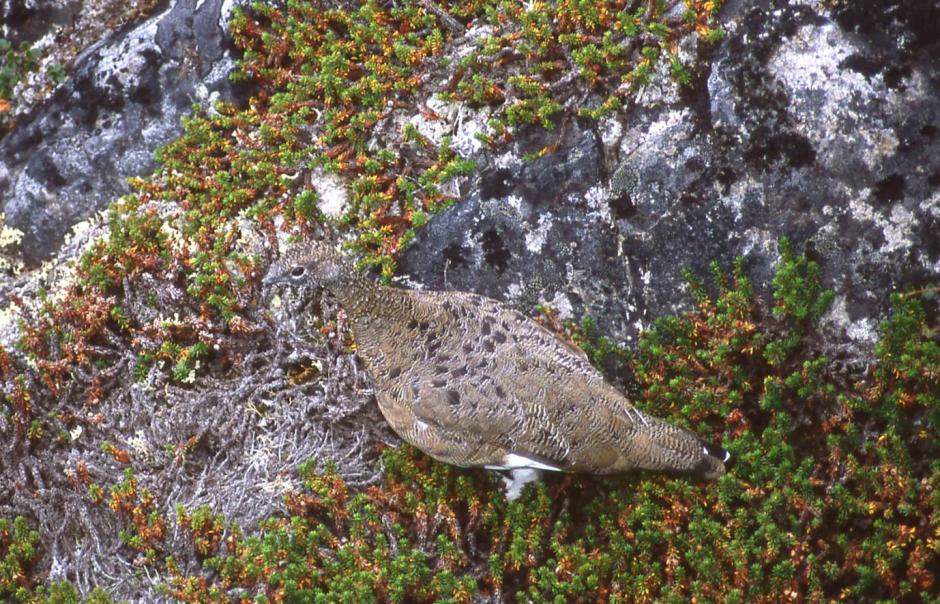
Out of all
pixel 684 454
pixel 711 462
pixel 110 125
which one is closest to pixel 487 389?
pixel 684 454

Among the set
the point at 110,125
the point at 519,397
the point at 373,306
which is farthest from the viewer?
the point at 110,125

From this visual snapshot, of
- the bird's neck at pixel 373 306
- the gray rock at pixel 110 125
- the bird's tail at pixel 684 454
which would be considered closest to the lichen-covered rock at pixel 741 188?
the bird's neck at pixel 373 306

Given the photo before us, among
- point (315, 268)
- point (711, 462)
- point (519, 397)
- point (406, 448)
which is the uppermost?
point (315, 268)

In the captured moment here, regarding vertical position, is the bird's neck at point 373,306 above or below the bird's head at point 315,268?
below

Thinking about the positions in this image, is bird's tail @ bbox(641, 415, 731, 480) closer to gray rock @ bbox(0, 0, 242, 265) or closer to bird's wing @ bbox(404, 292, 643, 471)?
bird's wing @ bbox(404, 292, 643, 471)

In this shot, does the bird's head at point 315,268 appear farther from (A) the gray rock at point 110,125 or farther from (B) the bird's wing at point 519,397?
(A) the gray rock at point 110,125

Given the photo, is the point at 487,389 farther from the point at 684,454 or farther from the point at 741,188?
the point at 741,188

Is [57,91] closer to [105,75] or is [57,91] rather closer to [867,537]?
[105,75]
